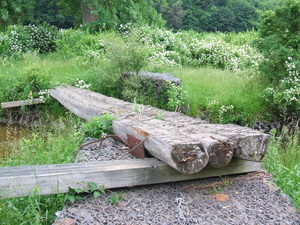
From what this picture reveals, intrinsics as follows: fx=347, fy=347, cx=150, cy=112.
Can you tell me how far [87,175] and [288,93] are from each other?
553 cm

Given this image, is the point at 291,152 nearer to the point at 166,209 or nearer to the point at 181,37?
the point at 166,209

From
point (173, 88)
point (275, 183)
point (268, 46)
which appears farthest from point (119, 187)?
point (268, 46)

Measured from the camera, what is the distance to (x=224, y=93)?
27.5 feet

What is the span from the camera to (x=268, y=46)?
26.8ft

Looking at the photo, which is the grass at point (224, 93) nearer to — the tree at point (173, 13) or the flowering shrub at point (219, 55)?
the flowering shrub at point (219, 55)

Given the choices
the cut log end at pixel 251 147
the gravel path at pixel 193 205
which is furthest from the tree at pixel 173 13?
the gravel path at pixel 193 205

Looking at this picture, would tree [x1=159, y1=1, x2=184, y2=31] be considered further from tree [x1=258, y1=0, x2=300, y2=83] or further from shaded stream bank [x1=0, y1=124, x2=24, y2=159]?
shaded stream bank [x1=0, y1=124, x2=24, y2=159]

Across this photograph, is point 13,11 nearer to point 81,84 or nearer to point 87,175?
point 81,84

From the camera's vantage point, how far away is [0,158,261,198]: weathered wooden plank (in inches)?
126

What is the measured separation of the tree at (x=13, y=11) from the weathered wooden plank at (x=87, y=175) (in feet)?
50.2

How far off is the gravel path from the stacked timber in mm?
331

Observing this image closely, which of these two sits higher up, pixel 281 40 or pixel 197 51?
pixel 281 40

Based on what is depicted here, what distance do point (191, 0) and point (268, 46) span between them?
105 feet

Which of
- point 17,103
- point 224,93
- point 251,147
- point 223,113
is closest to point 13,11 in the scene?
point 17,103
